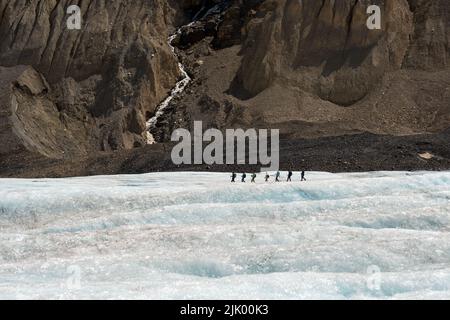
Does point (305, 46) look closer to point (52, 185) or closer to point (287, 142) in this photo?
point (287, 142)

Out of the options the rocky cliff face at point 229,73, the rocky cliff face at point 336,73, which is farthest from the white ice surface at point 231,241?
the rocky cliff face at point 336,73

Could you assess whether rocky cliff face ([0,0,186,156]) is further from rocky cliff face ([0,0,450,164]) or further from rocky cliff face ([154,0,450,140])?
rocky cliff face ([154,0,450,140])

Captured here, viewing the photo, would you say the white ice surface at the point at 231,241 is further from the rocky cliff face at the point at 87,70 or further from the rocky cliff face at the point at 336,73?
the rocky cliff face at the point at 87,70

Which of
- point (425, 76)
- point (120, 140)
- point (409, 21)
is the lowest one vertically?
point (120, 140)

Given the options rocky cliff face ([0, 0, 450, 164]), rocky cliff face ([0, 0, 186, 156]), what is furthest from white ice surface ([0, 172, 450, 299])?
rocky cliff face ([0, 0, 186, 156])

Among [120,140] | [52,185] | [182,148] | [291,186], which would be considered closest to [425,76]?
[182,148]
